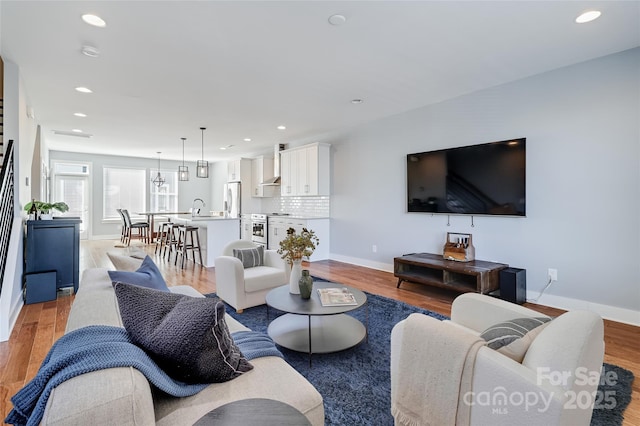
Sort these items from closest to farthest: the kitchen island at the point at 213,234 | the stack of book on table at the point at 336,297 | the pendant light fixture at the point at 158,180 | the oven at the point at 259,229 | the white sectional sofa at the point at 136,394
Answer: the white sectional sofa at the point at 136,394, the stack of book on table at the point at 336,297, the kitchen island at the point at 213,234, the oven at the point at 259,229, the pendant light fixture at the point at 158,180

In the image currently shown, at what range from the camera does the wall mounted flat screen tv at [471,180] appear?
3.68 m

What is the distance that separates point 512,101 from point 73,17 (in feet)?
14.6

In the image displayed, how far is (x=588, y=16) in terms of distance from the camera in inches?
96.6

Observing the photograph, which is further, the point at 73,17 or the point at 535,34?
the point at 535,34

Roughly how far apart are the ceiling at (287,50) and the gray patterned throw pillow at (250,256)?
2021mm

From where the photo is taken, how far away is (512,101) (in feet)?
12.3

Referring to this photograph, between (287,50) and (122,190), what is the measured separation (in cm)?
888

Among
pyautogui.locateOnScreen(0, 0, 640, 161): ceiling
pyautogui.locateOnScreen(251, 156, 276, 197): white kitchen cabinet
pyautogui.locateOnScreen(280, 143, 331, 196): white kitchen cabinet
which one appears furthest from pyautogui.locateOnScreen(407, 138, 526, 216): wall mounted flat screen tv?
pyautogui.locateOnScreen(251, 156, 276, 197): white kitchen cabinet

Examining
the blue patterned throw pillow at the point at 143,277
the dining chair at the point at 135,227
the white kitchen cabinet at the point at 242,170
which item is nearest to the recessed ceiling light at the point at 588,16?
the blue patterned throw pillow at the point at 143,277

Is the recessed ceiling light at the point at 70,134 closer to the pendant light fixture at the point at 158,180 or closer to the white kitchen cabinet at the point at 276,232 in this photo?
the pendant light fixture at the point at 158,180

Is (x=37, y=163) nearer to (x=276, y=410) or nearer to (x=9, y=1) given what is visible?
(x=9, y=1)

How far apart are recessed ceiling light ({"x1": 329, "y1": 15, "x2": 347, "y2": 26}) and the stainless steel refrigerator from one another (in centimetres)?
655

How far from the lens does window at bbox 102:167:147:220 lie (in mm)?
9367

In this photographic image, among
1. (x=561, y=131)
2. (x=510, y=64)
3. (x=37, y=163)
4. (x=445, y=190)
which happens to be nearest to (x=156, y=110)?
(x=37, y=163)
